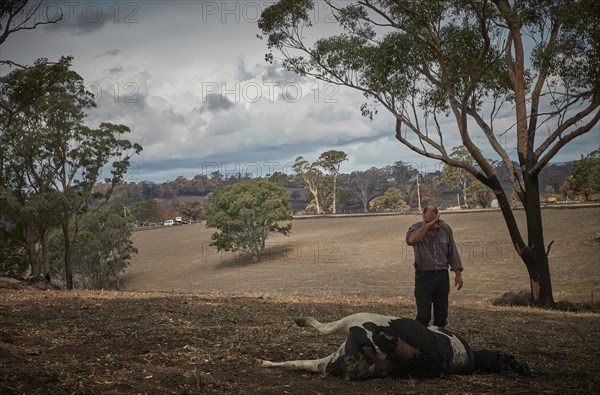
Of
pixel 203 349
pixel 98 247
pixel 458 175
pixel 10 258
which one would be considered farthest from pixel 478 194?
pixel 203 349

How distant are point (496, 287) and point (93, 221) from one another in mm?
38783

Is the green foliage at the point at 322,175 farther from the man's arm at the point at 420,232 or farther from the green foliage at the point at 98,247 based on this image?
the man's arm at the point at 420,232

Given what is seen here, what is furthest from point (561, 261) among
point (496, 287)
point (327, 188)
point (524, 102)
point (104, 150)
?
point (327, 188)

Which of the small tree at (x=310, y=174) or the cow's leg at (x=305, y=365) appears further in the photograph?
the small tree at (x=310, y=174)

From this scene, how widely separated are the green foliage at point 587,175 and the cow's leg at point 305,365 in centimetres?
8998

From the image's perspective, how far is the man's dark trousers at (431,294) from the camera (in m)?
7.80

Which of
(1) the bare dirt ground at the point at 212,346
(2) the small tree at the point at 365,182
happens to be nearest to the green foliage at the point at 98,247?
(1) the bare dirt ground at the point at 212,346

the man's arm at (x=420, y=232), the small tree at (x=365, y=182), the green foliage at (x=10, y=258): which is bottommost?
the green foliage at (x=10, y=258)

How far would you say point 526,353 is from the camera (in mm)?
8156

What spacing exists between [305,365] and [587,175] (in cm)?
9496

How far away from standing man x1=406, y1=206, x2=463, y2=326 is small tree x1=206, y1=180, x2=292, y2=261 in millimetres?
59928

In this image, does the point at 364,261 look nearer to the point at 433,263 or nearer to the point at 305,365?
the point at 433,263

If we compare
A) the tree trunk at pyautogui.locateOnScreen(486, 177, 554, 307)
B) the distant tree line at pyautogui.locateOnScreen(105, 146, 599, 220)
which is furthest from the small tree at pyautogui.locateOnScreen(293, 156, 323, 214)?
the tree trunk at pyautogui.locateOnScreen(486, 177, 554, 307)

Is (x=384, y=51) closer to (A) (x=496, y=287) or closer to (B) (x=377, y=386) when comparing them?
(B) (x=377, y=386)
